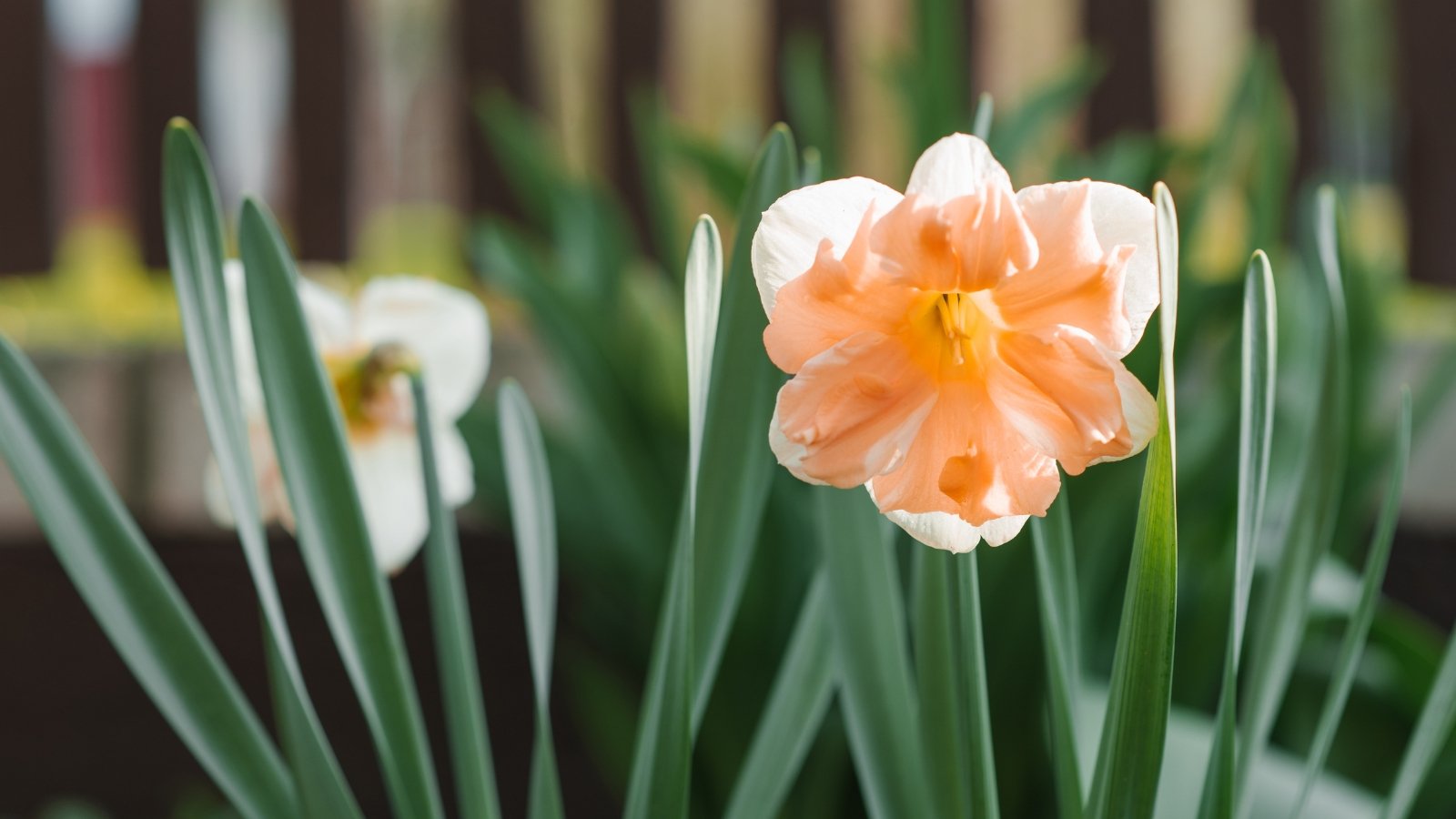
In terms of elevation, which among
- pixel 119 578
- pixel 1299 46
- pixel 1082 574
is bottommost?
pixel 1082 574

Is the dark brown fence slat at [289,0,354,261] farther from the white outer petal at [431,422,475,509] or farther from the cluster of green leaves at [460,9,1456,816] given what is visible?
the white outer petal at [431,422,475,509]

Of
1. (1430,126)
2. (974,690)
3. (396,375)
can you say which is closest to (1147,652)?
(974,690)

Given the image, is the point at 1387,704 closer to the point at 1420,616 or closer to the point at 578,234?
the point at 1420,616

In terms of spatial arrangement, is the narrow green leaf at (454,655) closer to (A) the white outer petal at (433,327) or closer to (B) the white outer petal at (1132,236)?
(A) the white outer petal at (433,327)

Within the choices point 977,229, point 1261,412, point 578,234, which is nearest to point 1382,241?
point 578,234

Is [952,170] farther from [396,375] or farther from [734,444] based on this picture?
[396,375]
